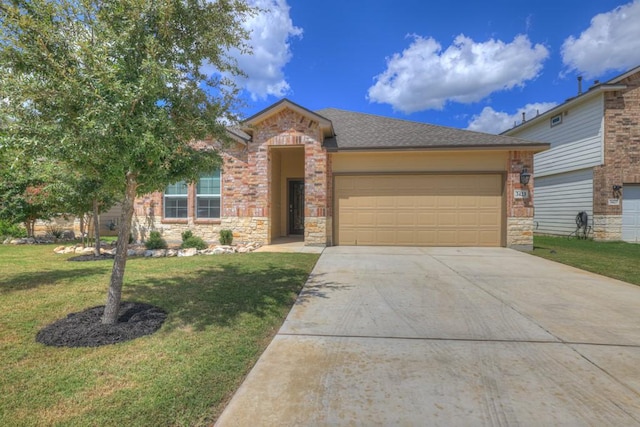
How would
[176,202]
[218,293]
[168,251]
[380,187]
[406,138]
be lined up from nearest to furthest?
[218,293]
[168,251]
[380,187]
[406,138]
[176,202]

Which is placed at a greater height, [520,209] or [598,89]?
[598,89]

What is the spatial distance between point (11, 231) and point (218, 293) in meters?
12.4

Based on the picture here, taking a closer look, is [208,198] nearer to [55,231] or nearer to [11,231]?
[55,231]

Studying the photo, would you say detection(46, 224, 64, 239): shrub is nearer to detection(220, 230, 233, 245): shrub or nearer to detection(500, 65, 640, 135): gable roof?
detection(220, 230, 233, 245): shrub

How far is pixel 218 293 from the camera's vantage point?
16.7 ft

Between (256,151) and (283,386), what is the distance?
29.9ft

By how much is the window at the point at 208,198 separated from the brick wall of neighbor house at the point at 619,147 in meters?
14.7

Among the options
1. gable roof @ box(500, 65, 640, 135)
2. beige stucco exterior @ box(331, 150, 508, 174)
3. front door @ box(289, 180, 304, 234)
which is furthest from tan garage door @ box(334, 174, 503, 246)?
gable roof @ box(500, 65, 640, 135)

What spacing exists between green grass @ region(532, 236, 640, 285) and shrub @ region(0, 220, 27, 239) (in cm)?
1800

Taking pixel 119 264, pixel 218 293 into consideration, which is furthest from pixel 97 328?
pixel 218 293

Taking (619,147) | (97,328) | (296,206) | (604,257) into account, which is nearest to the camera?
(97,328)

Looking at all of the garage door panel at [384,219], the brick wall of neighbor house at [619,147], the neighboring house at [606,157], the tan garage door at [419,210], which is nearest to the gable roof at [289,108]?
the tan garage door at [419,210]

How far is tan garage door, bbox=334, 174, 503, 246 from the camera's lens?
10586mm

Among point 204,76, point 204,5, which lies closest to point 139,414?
point 204,76
